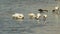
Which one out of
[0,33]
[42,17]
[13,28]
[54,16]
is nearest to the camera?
[0,33]

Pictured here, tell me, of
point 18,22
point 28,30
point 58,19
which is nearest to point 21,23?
point 18,22

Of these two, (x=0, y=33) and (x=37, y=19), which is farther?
(x=37, y=19)

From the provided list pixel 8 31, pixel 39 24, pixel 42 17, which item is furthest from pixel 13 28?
pixel 42 17

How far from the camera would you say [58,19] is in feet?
58.8

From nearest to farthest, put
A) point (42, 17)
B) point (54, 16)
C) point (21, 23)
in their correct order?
point (21, 23), point (42, 17), point (54, 16)

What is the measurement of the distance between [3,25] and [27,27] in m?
1.42

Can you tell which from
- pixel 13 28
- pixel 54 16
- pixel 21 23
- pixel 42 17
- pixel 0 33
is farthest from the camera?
pixel 54 16

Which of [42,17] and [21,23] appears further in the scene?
[42,17]

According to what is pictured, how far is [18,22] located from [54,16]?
3.24 metres

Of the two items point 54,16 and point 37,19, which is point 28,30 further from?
point 54,16

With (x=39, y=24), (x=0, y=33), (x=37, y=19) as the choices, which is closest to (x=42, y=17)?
(x=37, y=19)

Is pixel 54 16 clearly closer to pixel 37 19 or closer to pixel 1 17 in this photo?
pixel 37 19

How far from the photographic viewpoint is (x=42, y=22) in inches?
656

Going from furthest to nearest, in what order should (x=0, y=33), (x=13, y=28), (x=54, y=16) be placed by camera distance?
(x=54, y=16)
(x=13, y=28)
(x=0, y=33)
